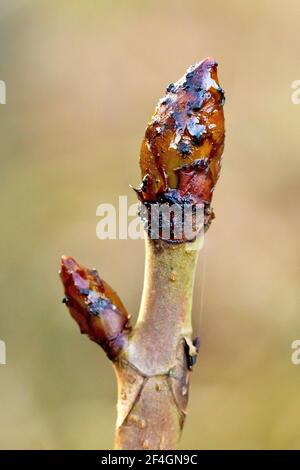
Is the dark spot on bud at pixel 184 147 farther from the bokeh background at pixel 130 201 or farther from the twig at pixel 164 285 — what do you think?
the bokeh background at pixel 130 201

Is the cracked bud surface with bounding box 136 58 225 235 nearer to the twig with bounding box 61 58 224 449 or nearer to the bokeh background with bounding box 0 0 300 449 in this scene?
the twig with bounding box 61 58 224 449

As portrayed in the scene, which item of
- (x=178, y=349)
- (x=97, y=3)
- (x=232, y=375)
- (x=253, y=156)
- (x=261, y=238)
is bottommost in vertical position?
(x=232, y=375)

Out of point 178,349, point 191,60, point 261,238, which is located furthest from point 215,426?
point 178,349

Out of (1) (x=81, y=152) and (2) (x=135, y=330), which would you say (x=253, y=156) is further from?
(2) (x=135, y=330)

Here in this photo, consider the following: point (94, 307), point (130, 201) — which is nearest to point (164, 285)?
point (94, 307)

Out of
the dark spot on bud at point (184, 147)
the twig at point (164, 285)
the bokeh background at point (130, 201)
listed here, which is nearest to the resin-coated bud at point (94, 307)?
the twig at point (164, 285)

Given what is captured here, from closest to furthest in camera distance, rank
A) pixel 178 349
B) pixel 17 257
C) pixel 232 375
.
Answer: pixel 178 349
pixel 232 375
pixel 17 257

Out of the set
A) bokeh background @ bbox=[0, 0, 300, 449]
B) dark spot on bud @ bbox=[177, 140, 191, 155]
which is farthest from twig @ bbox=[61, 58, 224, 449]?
bokeh background @ bbox=[0, 0, 300, 449]

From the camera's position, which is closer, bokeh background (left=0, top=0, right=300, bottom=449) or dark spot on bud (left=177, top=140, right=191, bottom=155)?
dark spot on bud (left=177, top=140, right=191, bottom=155)

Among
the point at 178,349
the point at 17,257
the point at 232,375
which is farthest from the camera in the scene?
the point at 17,257
